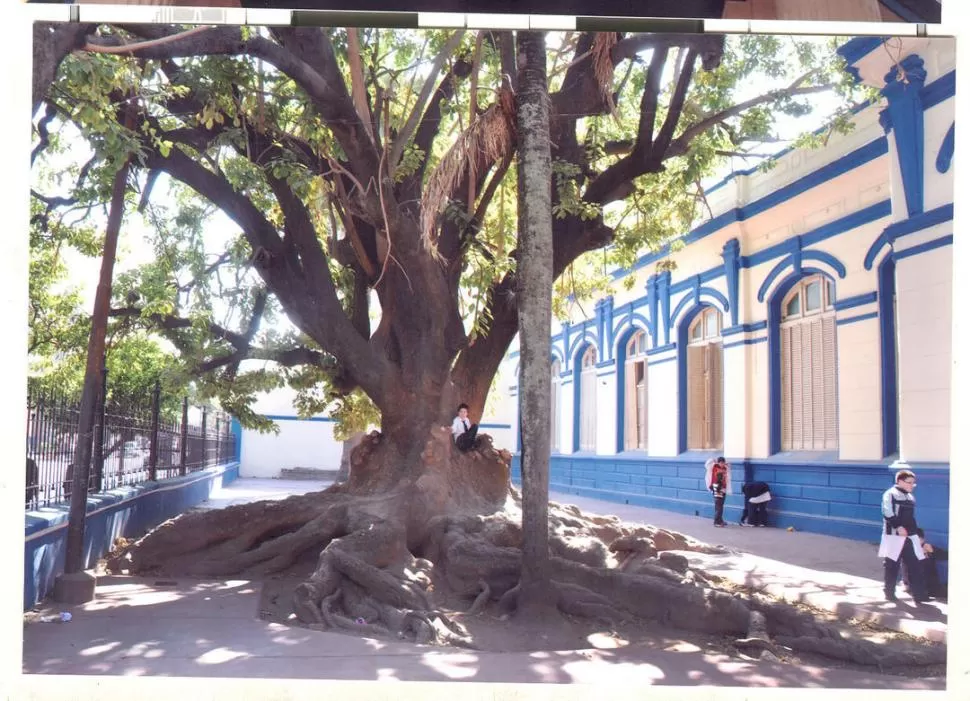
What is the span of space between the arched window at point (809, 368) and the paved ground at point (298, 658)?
8110 mm

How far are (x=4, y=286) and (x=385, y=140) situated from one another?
15.5ft

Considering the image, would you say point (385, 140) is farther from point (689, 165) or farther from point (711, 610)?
point (711, 610)

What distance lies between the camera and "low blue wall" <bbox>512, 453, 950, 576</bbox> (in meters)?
9.39

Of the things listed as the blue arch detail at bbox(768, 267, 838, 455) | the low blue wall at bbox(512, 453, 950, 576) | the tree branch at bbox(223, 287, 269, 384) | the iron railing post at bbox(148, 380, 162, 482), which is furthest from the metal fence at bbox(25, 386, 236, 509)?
the blue arch detail at bbox(768, 267, 838, 455)

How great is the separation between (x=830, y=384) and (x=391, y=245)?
771 centimetres

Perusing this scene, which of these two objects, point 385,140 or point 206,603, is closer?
point 206,603

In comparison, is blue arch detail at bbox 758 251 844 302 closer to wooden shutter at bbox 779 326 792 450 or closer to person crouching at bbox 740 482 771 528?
wooden shutter at bbox 779 326 792 450

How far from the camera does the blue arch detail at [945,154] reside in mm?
9484

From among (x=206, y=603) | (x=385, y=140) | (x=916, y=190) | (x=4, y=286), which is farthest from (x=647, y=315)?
(x=4, y=286)

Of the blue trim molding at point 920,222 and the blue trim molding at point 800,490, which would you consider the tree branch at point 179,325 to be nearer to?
the blue trim molding at point 920,222

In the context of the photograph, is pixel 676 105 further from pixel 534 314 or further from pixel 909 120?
pixel 534 314

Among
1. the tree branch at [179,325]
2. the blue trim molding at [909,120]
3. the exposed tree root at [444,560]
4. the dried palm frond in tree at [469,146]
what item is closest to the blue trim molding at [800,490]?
the exposed tree root at [444,560]

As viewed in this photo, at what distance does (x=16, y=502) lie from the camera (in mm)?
5305

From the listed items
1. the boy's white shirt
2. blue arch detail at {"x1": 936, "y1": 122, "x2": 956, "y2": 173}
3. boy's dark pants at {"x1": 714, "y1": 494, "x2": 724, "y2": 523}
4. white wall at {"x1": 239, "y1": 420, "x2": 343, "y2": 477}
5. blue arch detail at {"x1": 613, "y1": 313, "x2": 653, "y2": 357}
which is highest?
Answer: blue arch detail at {"x1": 936, "y1": 122, "x2": 956, "y2": 173}
